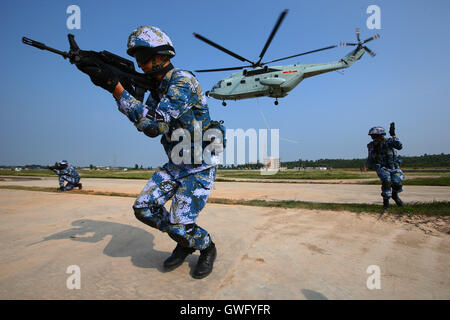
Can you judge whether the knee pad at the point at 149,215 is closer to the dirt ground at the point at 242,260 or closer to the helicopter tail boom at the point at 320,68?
the dirt ground at the point at 242,260

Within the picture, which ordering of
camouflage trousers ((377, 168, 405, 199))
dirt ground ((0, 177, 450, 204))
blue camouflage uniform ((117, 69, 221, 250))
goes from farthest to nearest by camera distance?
dirt ground ((0, 177, 450, 204)) → camouflage trousers ((377, 168, 405, 199)) → blue camouflage uniform ((117, 69, 221, 250))

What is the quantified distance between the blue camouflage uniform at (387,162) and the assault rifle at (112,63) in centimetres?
597

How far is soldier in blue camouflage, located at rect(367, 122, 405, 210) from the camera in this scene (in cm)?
606

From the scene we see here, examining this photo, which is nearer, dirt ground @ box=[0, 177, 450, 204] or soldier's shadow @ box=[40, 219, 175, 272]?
soldier's shadow @ box=[40, 219, 175, 272]

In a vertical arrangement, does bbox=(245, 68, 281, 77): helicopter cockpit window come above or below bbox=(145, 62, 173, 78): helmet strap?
above

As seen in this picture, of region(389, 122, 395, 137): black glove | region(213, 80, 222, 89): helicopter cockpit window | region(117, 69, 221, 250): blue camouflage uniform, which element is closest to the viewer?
region(117, 69, 221, 250): blue camouflage uniform

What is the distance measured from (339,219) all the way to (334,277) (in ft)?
8.64

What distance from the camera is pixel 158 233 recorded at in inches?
157

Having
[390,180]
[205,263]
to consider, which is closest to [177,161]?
[205,263]

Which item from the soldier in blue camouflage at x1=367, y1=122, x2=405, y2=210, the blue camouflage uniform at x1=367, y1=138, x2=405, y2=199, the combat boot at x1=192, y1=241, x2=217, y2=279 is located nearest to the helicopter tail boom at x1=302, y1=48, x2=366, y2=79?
the soldier in blue camouflage at x1=367, y1=122, x2=405, y2=210

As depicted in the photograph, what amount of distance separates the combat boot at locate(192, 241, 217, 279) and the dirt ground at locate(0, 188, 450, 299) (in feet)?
0.18

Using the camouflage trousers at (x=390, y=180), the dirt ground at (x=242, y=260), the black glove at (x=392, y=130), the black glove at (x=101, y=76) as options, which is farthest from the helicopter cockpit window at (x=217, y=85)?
the black glove at (x=101, y=76)

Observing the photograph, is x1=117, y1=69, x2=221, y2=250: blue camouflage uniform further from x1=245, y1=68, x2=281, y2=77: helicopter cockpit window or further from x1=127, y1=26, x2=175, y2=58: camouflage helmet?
x1=245, y1=68, x2=281, y2=77: helicopter cockpit window

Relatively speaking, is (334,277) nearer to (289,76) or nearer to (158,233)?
(158,233)
